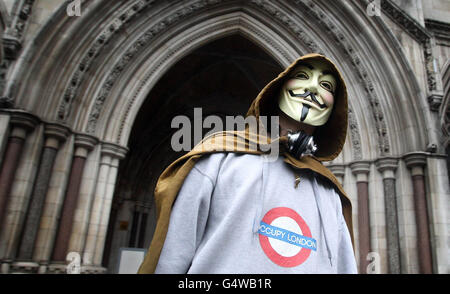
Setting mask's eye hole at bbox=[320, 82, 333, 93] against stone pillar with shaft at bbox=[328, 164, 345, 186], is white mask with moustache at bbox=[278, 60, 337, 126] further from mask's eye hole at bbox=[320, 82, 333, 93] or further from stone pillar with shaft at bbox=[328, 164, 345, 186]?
stone pillar with shaft at bbox=[328, 164, 345, 186]

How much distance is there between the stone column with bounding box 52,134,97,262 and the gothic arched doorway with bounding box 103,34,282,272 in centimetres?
447

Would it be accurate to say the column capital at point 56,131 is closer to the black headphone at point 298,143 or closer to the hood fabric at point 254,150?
the hood fabric at point 254,150

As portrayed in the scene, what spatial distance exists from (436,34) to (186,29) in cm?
574

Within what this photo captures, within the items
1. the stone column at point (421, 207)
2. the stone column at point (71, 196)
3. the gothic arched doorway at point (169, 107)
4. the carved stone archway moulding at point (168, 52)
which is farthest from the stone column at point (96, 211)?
the stone column at point (421, 207)

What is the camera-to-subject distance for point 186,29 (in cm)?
650

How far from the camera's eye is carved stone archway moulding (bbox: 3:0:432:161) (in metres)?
5.43

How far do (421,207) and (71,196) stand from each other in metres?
5.81

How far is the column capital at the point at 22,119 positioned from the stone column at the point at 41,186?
0.26 meters

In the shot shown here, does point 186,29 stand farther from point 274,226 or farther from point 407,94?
point 274,226

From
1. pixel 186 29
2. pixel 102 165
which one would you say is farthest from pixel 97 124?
pixel 186 29

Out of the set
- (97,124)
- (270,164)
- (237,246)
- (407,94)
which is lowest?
(237,246)

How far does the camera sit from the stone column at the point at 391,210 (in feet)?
16.9

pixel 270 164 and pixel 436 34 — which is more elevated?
pixel 436 34
